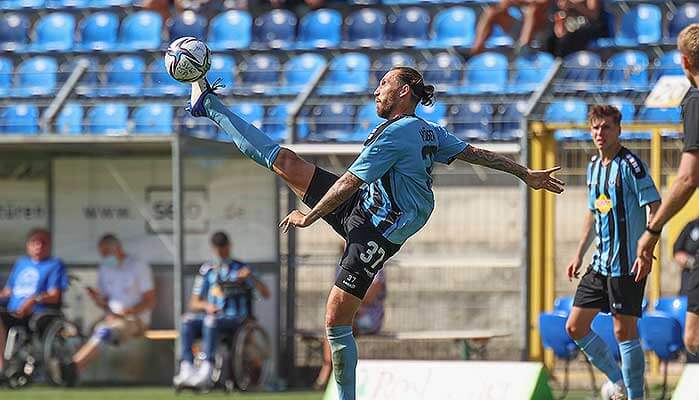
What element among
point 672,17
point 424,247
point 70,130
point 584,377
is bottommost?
point 584,377

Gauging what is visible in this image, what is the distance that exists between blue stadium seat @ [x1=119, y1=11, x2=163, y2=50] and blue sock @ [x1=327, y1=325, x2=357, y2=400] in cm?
1116

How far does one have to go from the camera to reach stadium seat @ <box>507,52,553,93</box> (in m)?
15.6

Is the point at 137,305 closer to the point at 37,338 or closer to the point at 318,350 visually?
the point at 37,338

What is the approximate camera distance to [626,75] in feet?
49.2

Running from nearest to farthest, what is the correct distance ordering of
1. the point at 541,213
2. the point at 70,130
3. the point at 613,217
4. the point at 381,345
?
1. the point at 613,217
2. the point at 541,213
3. the point at 381,345
4. the point at 70,130

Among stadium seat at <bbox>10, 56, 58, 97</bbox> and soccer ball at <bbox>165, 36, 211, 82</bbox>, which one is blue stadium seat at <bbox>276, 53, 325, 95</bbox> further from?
soccer ball at <bbox>165, 36, 211, 82</bbox>

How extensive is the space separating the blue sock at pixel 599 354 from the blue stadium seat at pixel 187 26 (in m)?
10.1

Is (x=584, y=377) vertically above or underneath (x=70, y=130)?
underneath

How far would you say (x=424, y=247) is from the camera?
13.9m

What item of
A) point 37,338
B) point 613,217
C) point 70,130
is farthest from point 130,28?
point 613,217

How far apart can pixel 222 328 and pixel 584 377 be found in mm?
3429

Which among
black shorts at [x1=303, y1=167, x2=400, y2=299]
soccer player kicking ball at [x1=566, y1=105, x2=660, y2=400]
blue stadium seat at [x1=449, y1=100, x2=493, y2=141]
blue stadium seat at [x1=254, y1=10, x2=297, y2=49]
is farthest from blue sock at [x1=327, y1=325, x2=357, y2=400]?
blue stadium seat at [x1=254, y1=10, x2=297, y2=49]

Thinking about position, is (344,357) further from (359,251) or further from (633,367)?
(633,367)

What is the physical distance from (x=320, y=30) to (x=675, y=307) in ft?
23.5
